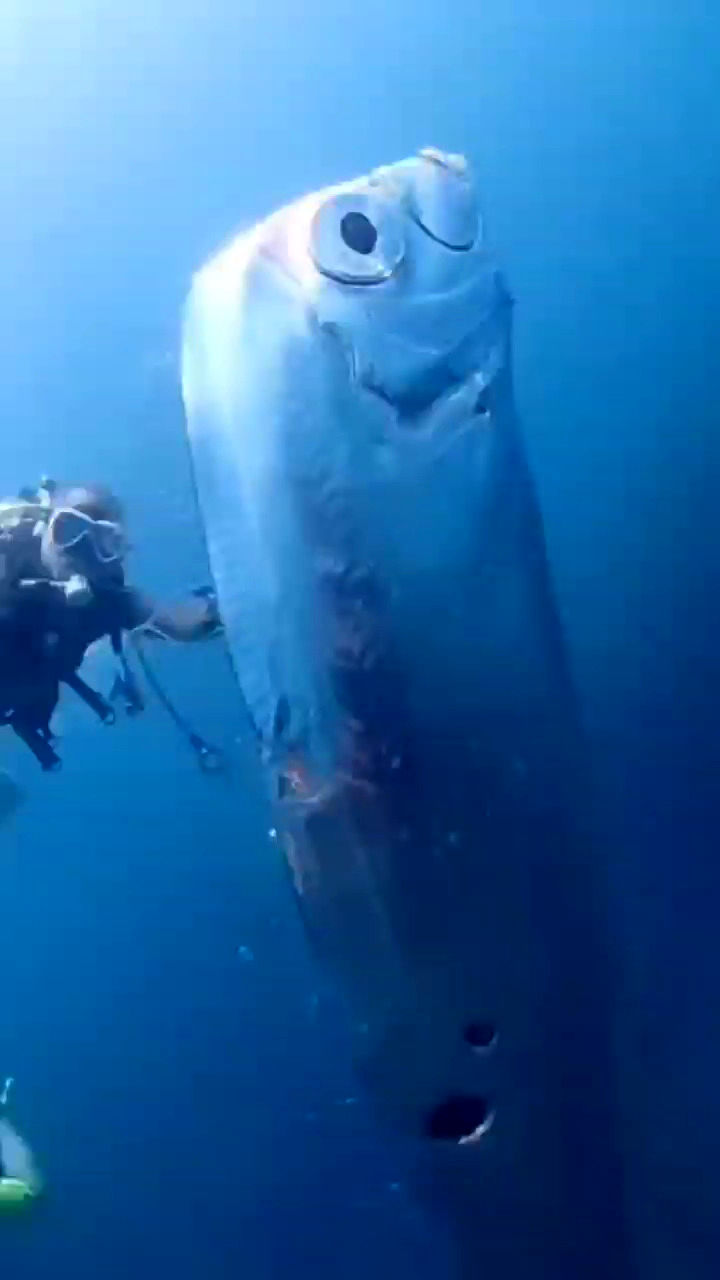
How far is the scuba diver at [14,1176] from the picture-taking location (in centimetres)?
405

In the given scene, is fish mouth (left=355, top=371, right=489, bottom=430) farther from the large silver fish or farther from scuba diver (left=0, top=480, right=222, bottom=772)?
scuba diver (left=0, top=480, right=222, bottom=772)

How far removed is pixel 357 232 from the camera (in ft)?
5.70

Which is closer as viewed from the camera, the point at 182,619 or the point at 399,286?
the point at 399,286

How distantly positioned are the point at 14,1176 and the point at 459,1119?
3048mm

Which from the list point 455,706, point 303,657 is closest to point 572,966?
point 455,706

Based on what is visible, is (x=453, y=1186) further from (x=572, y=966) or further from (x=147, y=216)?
(x=147, y=216)

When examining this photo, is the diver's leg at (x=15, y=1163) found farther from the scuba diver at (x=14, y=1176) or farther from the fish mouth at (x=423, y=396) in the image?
the fish mouth at (x=423, y=396)

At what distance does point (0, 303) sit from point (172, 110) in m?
1.65

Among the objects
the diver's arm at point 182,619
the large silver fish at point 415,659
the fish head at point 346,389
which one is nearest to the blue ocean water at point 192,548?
the diver's arm at point 182,619

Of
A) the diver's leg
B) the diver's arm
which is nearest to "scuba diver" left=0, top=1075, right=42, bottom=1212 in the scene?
the diver's leg

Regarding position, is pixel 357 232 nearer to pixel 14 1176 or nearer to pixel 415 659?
pixel 415 659

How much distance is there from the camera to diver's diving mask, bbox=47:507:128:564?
96.9 inches

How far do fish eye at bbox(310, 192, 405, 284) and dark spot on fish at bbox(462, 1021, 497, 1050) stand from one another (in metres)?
1.14

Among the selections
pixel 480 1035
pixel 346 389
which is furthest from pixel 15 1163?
pixel 346 389
